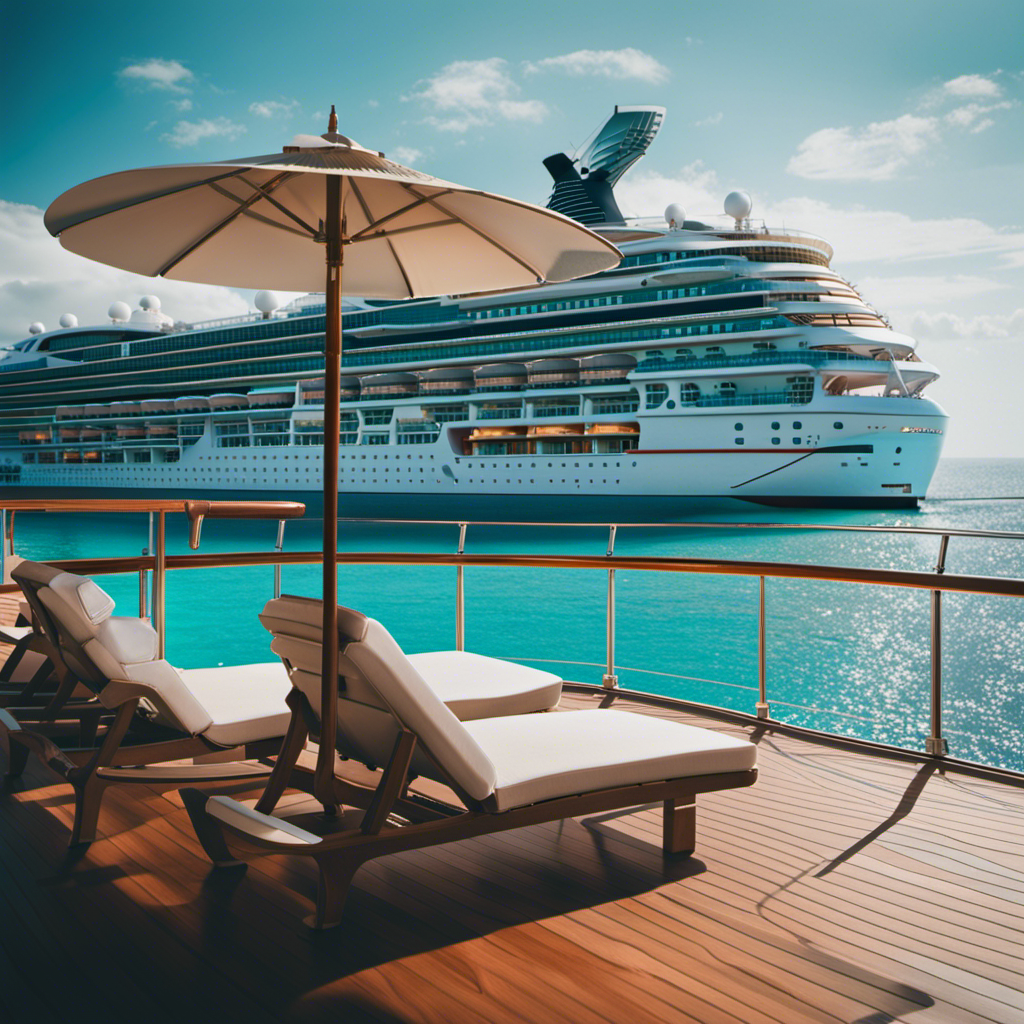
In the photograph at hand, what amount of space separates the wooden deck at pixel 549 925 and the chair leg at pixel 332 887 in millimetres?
29

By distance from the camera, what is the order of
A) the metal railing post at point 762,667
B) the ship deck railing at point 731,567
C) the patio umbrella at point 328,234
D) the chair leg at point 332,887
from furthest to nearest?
the metal railing post at point 762,667
the ship deck railing at point 731,567
the patio umbrella at point 328,234
the chair leg at point 332,887

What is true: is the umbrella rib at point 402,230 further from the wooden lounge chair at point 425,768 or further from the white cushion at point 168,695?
the white cushion at point 168,695

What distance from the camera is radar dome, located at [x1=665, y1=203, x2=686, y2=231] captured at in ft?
109

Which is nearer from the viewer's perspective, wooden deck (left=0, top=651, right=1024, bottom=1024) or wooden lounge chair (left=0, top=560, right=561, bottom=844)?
wooden deck (left=0, top=651, right=1024, bottom=1024)

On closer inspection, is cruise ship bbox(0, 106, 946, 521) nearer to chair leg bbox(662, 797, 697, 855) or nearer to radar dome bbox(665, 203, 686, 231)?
radar dome bbox(665, 203, 686, 231)

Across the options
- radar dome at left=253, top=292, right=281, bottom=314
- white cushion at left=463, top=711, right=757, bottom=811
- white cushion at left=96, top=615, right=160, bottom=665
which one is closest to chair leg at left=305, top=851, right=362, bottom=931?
white cushion at left=463, top=711, right=757, bottom=811

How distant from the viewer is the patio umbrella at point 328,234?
66.1 inches

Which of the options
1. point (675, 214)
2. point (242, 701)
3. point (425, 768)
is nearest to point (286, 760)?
point (425, 768)

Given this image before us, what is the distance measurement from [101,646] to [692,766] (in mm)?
1477

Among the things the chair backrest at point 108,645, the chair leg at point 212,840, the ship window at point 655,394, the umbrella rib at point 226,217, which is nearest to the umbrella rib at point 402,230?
the umbrella rib at point 226,217

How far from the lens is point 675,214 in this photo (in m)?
33.1

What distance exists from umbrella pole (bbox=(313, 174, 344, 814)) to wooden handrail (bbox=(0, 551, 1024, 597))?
163cm

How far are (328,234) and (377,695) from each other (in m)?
1.05

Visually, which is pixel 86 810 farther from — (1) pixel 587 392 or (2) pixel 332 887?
(1) pixel 587 392
